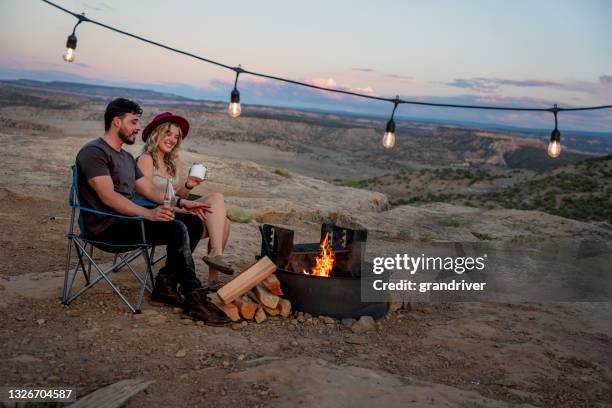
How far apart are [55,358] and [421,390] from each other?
228 centimetres

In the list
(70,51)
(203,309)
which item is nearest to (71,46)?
(70,51)

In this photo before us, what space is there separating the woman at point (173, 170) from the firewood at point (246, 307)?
1.02 ft

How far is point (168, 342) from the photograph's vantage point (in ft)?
13.2

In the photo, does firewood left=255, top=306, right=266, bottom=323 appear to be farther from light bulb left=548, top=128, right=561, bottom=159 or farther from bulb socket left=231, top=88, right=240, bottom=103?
light bulb left=548, top=128, right=561, bottom=159

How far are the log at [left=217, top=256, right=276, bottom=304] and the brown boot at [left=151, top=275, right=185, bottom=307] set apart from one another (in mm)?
388

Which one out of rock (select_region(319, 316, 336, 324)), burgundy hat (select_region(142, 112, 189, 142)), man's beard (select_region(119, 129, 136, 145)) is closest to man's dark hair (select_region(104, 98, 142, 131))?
man's beard (select_region(119, 129, 136, 145))

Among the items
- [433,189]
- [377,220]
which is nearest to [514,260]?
[377,220]

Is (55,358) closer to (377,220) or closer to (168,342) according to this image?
(168,342)

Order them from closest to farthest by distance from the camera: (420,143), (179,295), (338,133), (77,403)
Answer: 1. (77,403)
2. (179,295)
3. (420,143)
4. (338,133)

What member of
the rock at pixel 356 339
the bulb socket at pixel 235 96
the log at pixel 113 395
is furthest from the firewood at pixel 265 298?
the bulb socket at pixel 235 96

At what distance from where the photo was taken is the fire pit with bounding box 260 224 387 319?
15.9 feet

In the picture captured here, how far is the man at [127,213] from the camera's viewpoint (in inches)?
166

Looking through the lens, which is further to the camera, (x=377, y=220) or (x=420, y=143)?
(x=420, y=143)

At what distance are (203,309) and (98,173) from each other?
1296 millimetres
